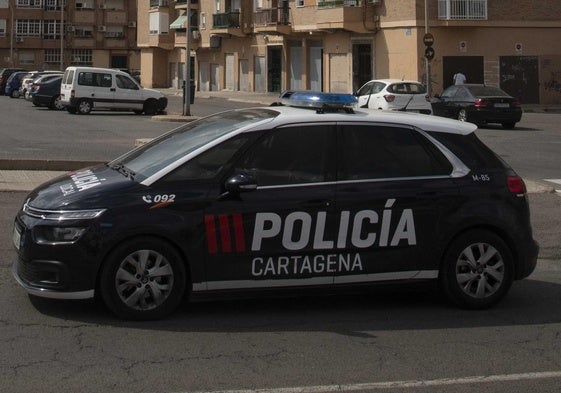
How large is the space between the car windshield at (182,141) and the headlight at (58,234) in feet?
2.16

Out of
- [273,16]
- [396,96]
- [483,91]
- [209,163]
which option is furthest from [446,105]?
[273,16]

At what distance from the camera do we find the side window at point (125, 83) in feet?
105

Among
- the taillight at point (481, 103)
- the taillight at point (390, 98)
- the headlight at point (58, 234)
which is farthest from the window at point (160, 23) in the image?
the headlight at point (58, 234)

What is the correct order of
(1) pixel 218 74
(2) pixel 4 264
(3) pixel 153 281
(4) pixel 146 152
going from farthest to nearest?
1. (1) pixel 218 74
2. (2) pixel 4 264
3. (4) pixel 146 152
4. (3) pixel 153 281

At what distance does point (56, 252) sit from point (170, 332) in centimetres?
102

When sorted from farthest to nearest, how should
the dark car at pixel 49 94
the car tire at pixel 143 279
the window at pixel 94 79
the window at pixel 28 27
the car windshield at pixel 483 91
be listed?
1. the window at pixel 28 27
2. the dark car at pixel 49 94
3. the window at pixel 94 79
4. the car windshield at pixel 483 91
5. the car tire at pixel 143 279

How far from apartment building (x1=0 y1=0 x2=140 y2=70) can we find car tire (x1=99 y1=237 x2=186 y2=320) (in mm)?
87263

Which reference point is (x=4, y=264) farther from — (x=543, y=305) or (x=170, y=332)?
(x=543, y=305)

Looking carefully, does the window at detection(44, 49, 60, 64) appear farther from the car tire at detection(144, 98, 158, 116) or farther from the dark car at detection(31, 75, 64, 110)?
the car tire at detection(144, 98, 158, 116)

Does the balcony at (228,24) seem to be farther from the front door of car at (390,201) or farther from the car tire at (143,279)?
the car tire at (143,279)

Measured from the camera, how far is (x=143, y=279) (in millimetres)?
5992

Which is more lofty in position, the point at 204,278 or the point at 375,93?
the point at 375,93

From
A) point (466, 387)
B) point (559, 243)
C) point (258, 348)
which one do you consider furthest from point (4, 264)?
point (559, 243)

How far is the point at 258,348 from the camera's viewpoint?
18.4 ft
